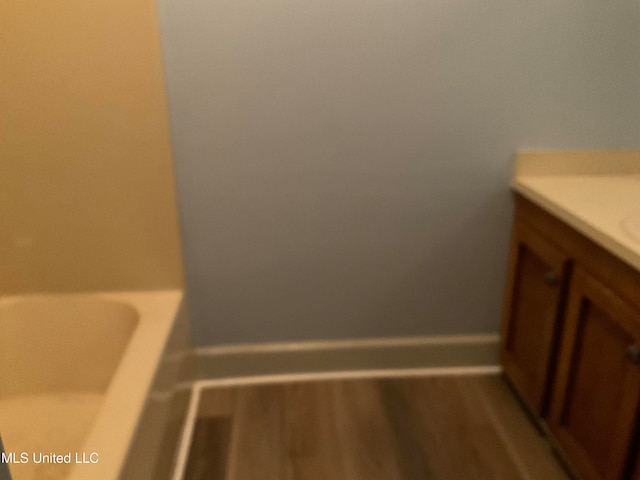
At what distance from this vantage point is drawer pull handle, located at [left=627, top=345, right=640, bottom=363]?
1.32m

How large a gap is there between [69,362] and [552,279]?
1.61 metres

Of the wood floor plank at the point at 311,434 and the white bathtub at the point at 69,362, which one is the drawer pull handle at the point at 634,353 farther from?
the white bathtub at the point at 69,362

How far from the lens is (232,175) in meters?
1.93

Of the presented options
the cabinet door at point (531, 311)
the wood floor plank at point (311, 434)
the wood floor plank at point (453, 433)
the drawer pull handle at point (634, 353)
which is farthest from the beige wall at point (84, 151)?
the drawer pull handle at point (634, 353)

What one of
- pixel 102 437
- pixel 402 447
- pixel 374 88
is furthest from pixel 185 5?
pixel 402 447

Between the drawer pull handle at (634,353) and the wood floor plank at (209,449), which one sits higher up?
the drawer pull handle at (634,353)

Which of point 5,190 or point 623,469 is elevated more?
point 5,190

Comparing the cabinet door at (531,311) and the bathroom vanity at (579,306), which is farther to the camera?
the cabinet door at (531,311)

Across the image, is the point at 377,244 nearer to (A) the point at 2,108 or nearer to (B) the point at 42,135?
(B) the point at 42,135

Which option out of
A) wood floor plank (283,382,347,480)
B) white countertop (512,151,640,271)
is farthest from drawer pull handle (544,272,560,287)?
wood floor plank (283,382,347,480)

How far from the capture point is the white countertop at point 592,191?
56.3 inches

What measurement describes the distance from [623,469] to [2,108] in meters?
2.02

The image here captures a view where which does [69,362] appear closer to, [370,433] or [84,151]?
[84,151]

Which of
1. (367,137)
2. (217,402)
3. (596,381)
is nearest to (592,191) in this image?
(596,381)
